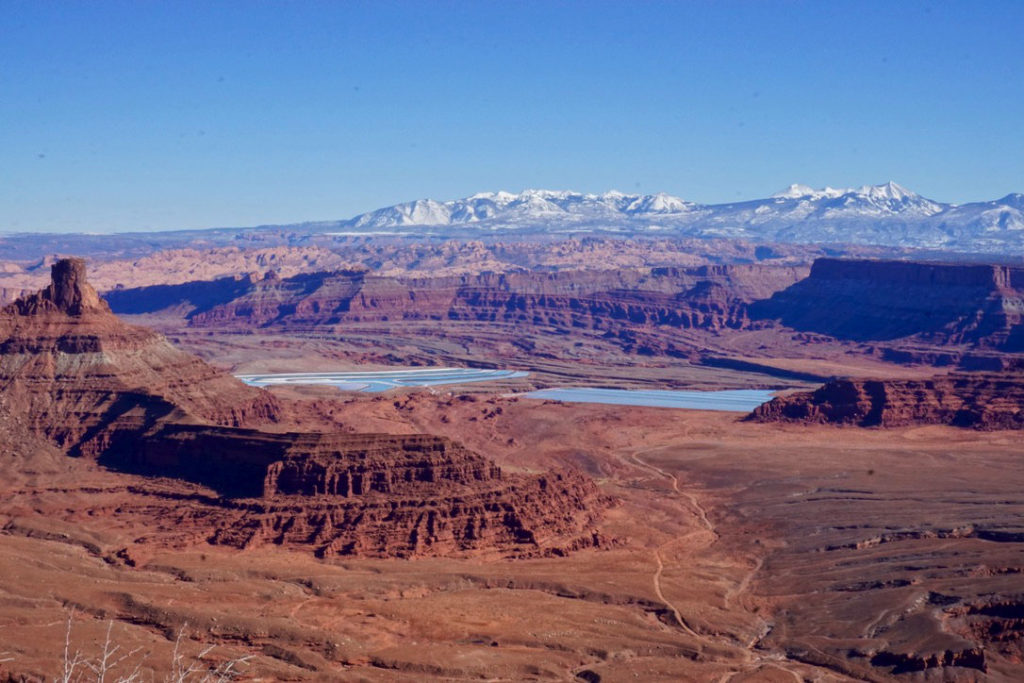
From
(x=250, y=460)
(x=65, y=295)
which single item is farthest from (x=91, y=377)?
(x=250, y=460)

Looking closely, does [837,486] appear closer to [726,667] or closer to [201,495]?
[726,667]

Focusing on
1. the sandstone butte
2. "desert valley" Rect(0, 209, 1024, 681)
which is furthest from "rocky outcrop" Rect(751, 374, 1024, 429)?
the sandstone butte

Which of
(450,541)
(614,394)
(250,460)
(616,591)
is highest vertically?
(250,460)

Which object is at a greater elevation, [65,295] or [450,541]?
[65,295]

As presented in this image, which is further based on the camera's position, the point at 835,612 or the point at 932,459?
the point at 932,459

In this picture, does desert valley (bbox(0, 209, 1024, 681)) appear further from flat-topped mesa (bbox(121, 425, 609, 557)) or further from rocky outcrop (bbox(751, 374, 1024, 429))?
rocky outcrop (bbox(751, 374, 1024, 429))

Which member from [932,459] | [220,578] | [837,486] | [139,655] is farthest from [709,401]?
[139,655]

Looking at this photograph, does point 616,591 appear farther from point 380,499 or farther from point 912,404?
point 912,404
